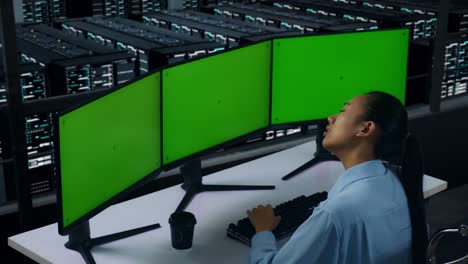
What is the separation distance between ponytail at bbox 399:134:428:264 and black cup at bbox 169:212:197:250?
1.86 feet

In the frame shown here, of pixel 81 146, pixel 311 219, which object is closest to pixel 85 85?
pixel 81 146

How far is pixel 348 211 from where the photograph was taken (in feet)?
5.34

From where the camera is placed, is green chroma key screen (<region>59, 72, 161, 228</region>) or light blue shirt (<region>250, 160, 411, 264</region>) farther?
green chroma key screen (<region>59, 72, 161, 228</region>)

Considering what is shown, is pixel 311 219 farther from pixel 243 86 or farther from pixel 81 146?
pixel 243 86

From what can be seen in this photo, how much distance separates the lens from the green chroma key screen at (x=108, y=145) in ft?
6.11

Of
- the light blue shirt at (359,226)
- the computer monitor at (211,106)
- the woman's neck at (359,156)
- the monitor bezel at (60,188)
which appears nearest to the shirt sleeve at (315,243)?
the light blue shirt at (359,226)

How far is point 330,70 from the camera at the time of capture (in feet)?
8.75

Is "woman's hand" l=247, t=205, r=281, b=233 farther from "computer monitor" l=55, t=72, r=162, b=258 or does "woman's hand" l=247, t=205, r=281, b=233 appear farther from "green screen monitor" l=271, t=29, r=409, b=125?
"green screen monitor" l=271, t=29, r=409, b=125

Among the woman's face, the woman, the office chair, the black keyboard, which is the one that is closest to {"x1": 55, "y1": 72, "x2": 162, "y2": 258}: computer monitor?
the black keyboard

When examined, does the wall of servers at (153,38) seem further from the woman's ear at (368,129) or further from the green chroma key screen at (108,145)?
the woman's ear at (368,129)

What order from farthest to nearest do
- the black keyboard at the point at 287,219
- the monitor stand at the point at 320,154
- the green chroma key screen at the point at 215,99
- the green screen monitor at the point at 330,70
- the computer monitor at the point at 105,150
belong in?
the monitor stand at the point at 320,154, the green screen monitor at the point at 330,70, the green chroma key screen at the point at 215,99, the black keyboard at the point at 287,219, the computer monitor at the point at 105,150

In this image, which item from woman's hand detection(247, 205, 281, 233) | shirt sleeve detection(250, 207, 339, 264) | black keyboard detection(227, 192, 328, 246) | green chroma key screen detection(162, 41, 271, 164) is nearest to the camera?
shirt sleeve detection(250, 207, 339, 264)

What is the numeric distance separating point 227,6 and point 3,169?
78.7 inches

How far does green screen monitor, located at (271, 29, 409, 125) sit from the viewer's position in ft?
8.54
